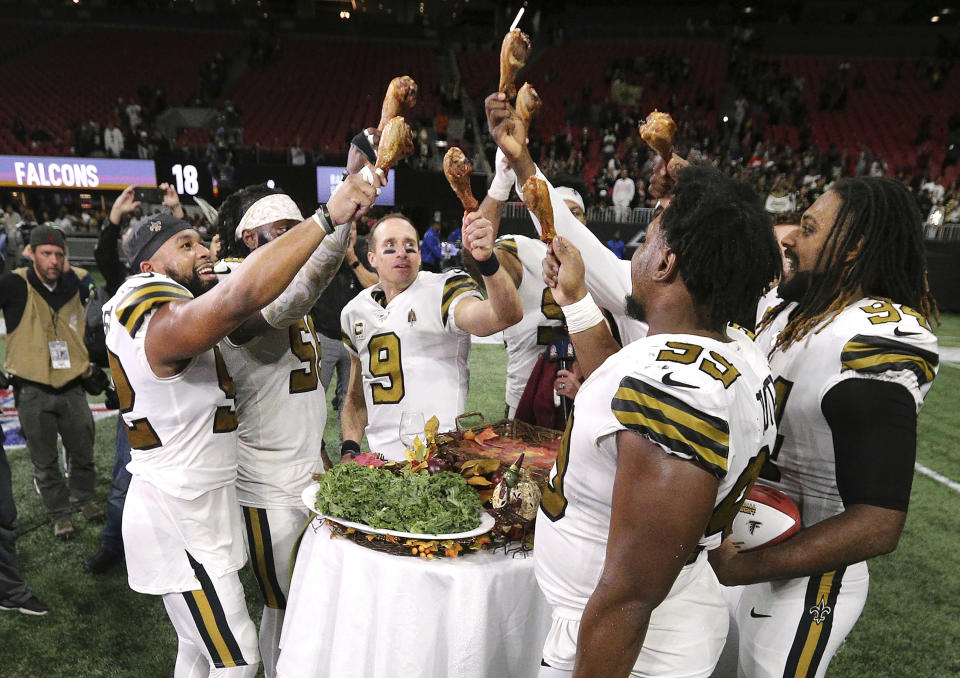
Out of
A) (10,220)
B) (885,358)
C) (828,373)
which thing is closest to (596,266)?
(828,373)

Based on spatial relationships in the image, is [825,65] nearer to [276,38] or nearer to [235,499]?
[276,38]

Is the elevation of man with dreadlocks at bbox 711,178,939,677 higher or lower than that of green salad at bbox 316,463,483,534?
higher

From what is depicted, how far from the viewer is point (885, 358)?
1638mm

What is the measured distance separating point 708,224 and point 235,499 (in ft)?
6.43

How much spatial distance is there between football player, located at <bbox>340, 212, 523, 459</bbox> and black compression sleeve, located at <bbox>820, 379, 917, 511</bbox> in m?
1.66

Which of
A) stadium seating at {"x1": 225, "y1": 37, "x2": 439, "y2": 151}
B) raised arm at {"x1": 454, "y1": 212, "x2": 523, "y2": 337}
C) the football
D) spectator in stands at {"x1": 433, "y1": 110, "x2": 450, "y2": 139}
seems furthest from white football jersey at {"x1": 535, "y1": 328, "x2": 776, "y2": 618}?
stadium seating at {"x1": 225, "y1": 37, "x2": 439, "y2": 151}

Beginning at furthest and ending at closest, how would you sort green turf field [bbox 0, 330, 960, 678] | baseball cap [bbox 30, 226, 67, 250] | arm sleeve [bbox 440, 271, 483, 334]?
baseball cap [bbox 30, 226, 67, 250] < green turf field [bbox 0, 330, 960, 678] < arm sleeve [bbox 440, 271, 483, 334]

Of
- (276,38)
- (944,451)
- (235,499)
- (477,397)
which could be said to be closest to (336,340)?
(477,397)

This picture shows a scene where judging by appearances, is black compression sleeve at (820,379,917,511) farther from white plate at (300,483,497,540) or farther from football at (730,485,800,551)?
white plate at (300,483,497,540)

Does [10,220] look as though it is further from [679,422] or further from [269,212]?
[679,422]

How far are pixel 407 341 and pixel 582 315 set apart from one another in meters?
1.45

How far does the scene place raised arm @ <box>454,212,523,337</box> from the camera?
242cm

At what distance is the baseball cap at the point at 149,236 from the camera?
2.49 meters

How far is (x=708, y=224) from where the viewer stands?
137 cm
